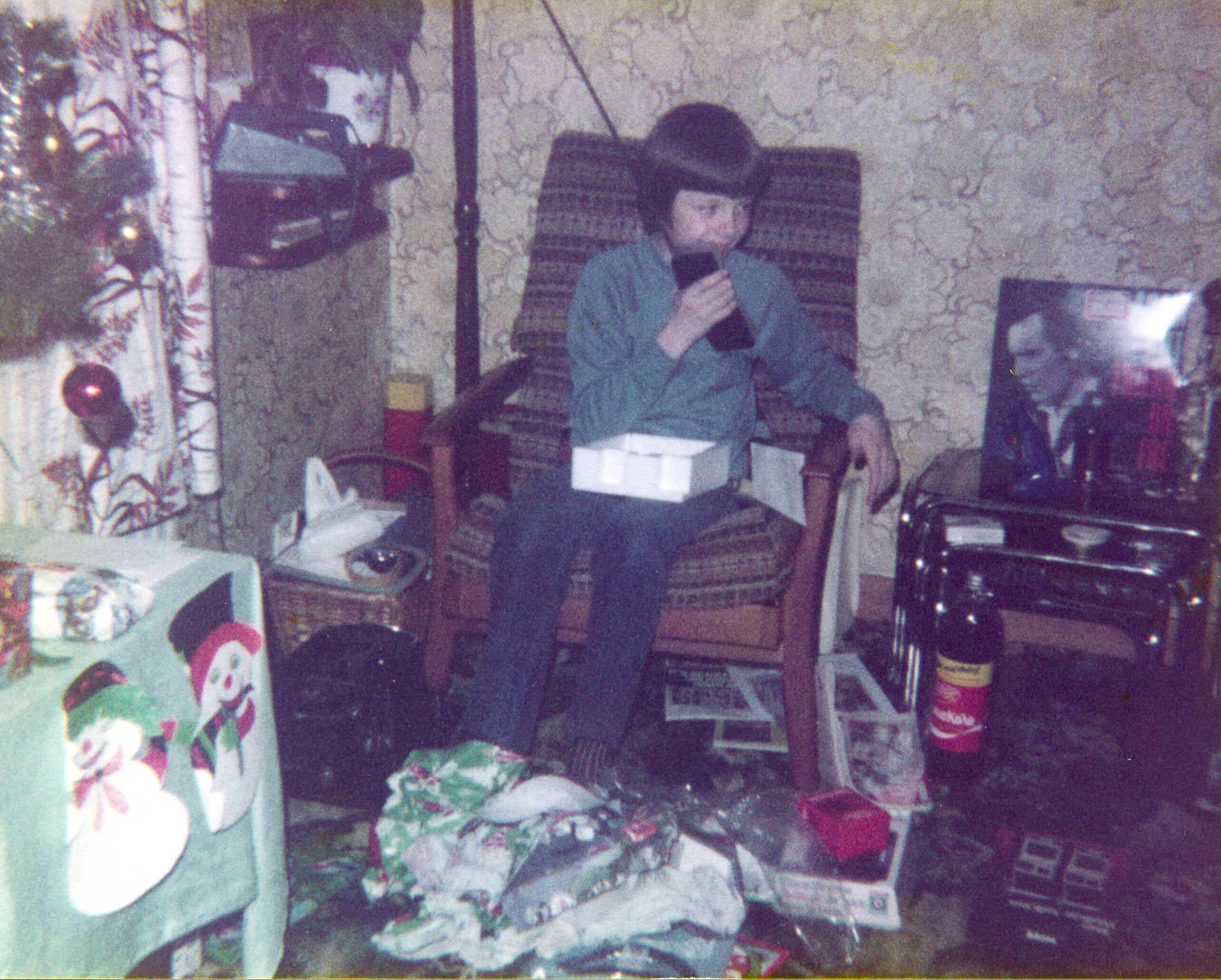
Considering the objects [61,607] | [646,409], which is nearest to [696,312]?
[646,409]

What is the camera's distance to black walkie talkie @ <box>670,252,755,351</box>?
176 cm

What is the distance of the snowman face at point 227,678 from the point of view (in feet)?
3.82

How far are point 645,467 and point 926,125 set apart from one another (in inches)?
44.0

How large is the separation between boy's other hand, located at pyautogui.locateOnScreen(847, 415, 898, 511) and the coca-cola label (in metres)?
0.33

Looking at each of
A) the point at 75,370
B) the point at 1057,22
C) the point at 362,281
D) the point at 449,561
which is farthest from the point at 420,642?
the point at 1057,22

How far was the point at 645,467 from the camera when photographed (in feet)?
5.58

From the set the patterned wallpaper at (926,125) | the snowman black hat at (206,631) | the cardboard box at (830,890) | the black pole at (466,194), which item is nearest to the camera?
the snowman black hat at (206,631)

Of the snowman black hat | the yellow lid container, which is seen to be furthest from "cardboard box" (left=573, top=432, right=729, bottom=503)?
the yellow lid container

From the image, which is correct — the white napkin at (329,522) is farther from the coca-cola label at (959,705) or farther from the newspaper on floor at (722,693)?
the coca-cola label at (959,705)

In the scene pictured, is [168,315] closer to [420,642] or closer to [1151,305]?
[420,642]

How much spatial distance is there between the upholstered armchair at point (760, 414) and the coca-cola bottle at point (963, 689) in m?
0.24

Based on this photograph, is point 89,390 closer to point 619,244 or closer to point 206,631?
point 206,631

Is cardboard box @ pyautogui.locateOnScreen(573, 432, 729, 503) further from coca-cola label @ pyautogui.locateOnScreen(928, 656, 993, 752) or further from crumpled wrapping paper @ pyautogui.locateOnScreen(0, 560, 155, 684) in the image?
crumpled wrapping paper @ pyautogui.locateOnScreen(0, 560, 155, 684)

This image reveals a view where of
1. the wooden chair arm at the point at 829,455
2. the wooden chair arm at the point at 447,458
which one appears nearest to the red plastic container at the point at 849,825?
the wooden chair arm at the point at 829,455
